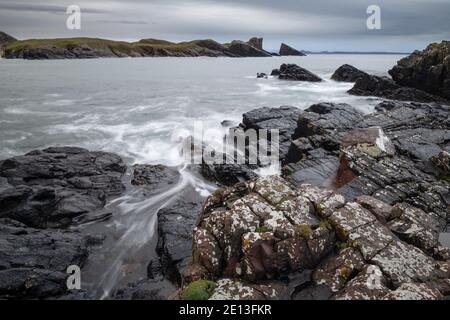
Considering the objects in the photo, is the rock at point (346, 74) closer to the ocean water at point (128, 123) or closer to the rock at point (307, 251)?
the ocean water at point (128, 123)

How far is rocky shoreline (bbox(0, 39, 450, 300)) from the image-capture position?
983 cm

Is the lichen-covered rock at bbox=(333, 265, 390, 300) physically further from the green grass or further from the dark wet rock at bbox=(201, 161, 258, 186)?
the dark wet rock at bbox=(201, 161, 258, 186)

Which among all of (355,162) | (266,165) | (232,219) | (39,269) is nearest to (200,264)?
(232,219)

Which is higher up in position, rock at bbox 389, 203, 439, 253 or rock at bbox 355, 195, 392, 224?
rock at bbox 355, 195, 392, 224

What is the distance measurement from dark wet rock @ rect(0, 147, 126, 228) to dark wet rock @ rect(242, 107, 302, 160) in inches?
565

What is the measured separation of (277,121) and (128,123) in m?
18.4

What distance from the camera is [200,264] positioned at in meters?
10.8

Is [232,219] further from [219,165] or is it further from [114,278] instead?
[219,165]

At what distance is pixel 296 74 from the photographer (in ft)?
325

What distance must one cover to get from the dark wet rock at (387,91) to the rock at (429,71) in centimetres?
133

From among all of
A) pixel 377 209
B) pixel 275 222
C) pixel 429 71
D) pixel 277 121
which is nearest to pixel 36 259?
pixel 275 222

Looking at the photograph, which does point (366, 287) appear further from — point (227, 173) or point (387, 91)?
point (387, 91)

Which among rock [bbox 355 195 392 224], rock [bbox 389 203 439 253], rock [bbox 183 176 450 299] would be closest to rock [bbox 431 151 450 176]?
rock [bbox 389 203 439 253]

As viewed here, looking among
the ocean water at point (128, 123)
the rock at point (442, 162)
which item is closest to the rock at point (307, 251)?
the ocean water at point (128, 123)
